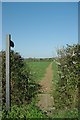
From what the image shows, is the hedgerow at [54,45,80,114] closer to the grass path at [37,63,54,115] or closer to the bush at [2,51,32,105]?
the grass path at [37,63,54,115]

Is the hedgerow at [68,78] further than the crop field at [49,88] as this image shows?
Yes

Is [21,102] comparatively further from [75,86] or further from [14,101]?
[75,86]

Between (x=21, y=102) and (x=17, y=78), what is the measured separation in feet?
1.26

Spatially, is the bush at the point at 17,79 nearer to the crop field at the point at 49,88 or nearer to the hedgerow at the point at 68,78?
the crop field at the point at 49,88

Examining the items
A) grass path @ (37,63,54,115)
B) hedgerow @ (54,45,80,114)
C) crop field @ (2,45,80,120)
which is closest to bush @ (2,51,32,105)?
crop field @ (2,45,80,120)

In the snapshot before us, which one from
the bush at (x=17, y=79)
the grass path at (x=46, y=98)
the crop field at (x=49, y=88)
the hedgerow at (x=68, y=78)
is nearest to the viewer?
the crop field at (x=49, y=88)

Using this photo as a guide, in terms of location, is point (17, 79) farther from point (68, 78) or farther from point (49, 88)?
point (68, 78)

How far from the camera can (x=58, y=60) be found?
4633mm

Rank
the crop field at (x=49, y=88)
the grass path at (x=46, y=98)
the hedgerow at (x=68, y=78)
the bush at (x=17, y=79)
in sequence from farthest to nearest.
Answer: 1. the bush at (x=17, y=79)
2. the grass path at (x=46, y=98)
3. the hedgerow at (x=68, y=78)
4. the crop field at (x=49, y=88)

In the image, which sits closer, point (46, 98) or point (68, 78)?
point (68, 78)

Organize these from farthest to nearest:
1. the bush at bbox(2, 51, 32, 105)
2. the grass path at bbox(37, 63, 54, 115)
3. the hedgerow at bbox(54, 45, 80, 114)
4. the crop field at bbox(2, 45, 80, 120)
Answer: the bush at bbox(2, 51, 32, 105)
the grass path at bbox(37, 63, 54, 115)
the hedgerow at bbox(54, 45, 80, 114)
the crop field at bbox(2, 45, 80, 120)

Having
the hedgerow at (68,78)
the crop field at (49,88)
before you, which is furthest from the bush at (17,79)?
the hedgerow at (68,78)

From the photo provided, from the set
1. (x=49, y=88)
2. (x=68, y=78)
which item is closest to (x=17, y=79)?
(x=49, y=88)

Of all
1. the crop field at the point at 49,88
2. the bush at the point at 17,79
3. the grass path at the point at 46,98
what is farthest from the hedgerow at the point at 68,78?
the bush at the point at 17,79
